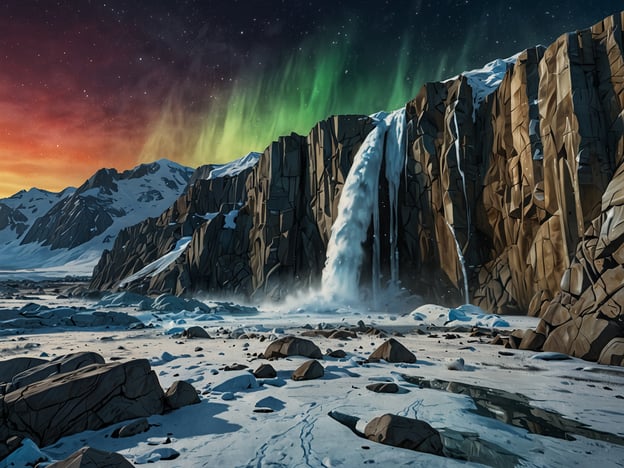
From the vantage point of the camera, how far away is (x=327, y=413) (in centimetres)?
447

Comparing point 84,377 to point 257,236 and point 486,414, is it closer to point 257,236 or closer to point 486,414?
point 486,414

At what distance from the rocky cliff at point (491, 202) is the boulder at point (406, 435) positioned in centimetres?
621

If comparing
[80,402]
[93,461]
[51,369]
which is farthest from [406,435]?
[51,369]

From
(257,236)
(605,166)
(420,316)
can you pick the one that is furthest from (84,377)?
(257,236)

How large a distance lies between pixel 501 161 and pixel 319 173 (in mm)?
16794

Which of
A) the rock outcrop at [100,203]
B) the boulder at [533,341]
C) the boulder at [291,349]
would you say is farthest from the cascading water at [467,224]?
the rock outcrop at [100,203]

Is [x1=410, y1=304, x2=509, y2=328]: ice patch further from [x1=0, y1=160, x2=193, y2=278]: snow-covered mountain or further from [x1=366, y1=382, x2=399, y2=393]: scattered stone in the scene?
[x1=0, y1=160, x2=193, y2=278]: snow-covered mountain

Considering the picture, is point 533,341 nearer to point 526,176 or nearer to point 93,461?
point 93,461

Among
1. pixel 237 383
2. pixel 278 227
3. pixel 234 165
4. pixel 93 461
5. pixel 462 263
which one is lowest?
pixel 237 383

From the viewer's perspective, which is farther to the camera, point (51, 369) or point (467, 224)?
Answer: point (467, 224)

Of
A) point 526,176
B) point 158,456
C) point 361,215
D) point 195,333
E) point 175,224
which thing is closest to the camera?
point 158,456

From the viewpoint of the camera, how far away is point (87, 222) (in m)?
143

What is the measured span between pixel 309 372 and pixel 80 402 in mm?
3358

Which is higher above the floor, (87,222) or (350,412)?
(87,222)
